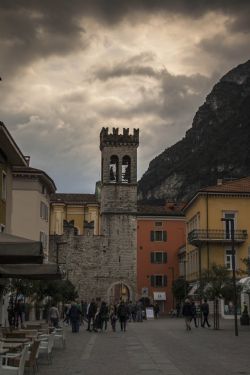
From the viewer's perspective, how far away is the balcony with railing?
57625 millimetres

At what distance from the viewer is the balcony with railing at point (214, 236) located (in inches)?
2269

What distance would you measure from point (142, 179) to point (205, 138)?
18.4 m

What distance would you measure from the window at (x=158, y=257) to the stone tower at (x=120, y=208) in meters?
6.08

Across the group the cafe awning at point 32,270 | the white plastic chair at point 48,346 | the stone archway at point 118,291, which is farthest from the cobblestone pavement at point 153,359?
the stone archway at point 118,291

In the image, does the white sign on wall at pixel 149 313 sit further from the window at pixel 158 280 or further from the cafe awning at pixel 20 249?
the cafe awning at pixel 20 249

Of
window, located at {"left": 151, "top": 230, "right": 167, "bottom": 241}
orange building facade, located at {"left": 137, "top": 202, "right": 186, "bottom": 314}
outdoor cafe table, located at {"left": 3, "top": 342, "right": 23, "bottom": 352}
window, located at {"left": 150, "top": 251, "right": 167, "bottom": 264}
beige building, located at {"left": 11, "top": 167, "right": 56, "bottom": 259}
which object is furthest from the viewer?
window, located at {"left": 151, "top": 230, "right": 167, "bottom": 241}

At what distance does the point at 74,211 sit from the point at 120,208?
20930 mm

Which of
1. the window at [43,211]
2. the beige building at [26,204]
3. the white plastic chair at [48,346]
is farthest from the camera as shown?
the window at [43,211]

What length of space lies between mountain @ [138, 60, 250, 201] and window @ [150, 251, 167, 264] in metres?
54.3

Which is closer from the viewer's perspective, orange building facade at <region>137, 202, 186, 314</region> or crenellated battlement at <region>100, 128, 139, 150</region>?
crenellated battlement at <region>100, 128, 139, 150</region>

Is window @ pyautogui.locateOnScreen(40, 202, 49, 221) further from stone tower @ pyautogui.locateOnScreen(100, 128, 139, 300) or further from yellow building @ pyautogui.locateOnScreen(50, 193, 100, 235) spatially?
yellow building @ pyautogui.locateOnScreen(50, 193, 100, 235)

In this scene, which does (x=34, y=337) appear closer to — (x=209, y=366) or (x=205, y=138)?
(x=209, y=366)

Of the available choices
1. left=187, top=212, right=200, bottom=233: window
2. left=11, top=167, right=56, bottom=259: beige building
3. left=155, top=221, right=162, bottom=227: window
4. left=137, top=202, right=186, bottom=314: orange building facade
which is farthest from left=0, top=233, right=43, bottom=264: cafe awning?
left=155, top=221, right=162, bottom=227: window

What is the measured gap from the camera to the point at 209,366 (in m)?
15.7
